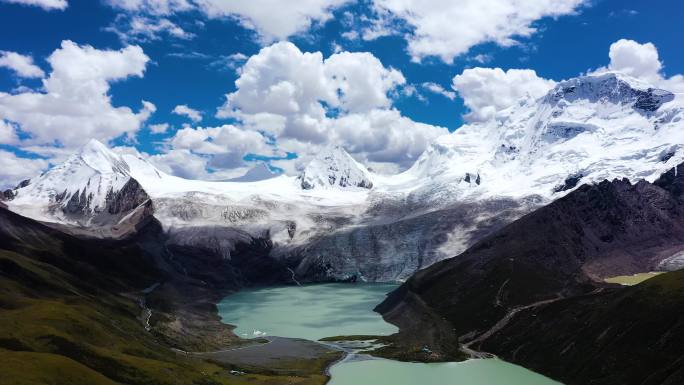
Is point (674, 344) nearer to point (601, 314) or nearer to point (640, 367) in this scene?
point (640, 367)

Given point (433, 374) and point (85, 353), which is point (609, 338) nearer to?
point (433, 374)

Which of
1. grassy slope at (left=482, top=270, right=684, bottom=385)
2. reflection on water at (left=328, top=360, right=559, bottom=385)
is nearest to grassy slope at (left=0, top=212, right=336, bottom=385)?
reflection on water at (left=328, top=360, right=559, bottom=385)

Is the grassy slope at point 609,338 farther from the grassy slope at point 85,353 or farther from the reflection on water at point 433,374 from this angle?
the grassy slope at point 85,353

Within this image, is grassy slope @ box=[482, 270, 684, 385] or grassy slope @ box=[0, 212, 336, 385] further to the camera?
grassy slope @ box=[482, 270, 684, 385]

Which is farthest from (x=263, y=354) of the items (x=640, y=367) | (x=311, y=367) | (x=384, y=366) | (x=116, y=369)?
(x=640, y=367)

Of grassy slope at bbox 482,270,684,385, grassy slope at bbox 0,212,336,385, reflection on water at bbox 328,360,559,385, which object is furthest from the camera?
reflection on water at bbox 328,360,559,385

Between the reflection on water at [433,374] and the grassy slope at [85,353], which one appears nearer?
the grassy slope at [85,353]

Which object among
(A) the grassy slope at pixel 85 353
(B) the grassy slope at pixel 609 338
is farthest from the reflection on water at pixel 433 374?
(A) the grassy slope at pixel 85 353

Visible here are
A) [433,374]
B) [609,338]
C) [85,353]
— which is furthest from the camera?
[433,374]

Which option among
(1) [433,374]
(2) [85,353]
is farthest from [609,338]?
(2) [85,353]

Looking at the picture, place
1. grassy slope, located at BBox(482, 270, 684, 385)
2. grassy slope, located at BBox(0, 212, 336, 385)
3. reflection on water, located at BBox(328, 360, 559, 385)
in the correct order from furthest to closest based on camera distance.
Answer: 1. reflection on water, located at BBox(328, 360, 559, 385)
2. grassy slope, located at BBox(482, 270, 684, 385)
3. grassy slope, located at BBox(0, 212, 336, 385)

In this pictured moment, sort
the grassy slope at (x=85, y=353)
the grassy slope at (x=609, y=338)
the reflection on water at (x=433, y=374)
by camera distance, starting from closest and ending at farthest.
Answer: the grassy slope at (x=85, y=353) → the grassy slope at (x=609, y=338) → the reflection on water at (x=433, y=374)

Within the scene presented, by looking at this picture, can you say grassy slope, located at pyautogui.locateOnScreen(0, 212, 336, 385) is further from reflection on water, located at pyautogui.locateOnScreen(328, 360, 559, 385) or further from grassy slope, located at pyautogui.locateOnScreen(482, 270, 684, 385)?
grassy slope, located at pyautogui.locateOnScreen(482, 270, 684, 385)
